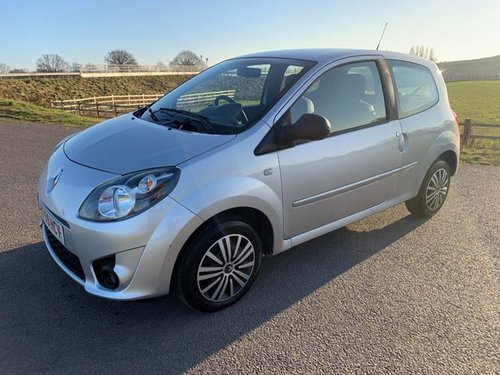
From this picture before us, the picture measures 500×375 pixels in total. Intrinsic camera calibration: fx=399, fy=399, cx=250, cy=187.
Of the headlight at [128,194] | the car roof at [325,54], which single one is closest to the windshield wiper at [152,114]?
the headlight at [128,194]

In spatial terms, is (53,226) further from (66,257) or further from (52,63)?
(52,63)

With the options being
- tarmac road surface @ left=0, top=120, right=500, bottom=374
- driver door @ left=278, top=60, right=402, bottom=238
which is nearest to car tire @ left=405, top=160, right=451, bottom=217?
tarmac road surface @ left=0, top=120, right=500, bottom=374

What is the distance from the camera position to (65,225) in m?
2.59

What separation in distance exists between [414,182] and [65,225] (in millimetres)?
3294

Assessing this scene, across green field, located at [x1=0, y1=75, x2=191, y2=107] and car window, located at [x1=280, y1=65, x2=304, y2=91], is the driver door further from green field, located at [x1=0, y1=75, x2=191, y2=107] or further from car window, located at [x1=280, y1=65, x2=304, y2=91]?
green field, located at [x1=0, y1=75, x2=191, y2=107]

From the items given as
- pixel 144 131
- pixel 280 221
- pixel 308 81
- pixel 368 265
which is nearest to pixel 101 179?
pixel 144 131

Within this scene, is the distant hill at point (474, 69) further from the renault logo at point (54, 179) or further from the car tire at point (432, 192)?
the renault logo at point (54, 179)

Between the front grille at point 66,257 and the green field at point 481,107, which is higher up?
the green field at point 481,107

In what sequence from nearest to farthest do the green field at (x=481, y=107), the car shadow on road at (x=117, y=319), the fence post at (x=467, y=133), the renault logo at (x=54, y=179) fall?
the car shadow on road at (x=117, y=319), the renault logo at (x=54, y=179), the fence post at (x=467, y=133), the green field at (x=481, y=107)

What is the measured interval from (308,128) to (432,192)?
2.30 m

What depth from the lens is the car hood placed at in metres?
2.65

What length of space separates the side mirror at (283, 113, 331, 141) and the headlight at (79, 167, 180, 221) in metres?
0.90

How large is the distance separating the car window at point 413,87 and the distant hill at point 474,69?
3291 inches

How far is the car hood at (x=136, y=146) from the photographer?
8.71 feet
